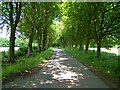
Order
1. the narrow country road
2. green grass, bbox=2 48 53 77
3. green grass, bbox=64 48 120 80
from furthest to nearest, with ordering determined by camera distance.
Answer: green grass, bbox=2 48 53 77 < green grass, bbox=64 48 120 80 < the narrow country road

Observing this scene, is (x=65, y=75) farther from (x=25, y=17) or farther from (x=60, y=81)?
(x=25, y=17)

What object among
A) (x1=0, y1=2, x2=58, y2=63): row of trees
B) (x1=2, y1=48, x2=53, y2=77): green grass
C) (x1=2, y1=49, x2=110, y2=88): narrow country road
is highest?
(x1=0, y1=2, x2=58, y2=63): row of trees

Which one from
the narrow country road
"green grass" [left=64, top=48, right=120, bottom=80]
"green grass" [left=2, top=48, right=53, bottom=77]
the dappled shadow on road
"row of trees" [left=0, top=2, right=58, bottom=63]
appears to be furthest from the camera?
"row of trees" [left=0, top=2, right=58, bottom=63]

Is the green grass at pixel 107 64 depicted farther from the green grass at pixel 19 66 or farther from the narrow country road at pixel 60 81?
the green grass at pixel 19 66

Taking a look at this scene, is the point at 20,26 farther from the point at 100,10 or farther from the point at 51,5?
the point at 100,10

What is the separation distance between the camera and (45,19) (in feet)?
125

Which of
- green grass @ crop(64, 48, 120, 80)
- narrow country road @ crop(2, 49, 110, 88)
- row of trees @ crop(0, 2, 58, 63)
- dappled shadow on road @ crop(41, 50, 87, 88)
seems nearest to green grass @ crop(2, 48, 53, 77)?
narrow country road @ crop(2, 49, 110, 88)

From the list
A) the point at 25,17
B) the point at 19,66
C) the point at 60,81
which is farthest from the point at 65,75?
the point at 25,17

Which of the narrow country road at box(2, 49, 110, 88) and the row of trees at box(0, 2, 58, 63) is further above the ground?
the row of trees at box(0, 2, 58, 63)

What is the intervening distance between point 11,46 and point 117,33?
11640 mm

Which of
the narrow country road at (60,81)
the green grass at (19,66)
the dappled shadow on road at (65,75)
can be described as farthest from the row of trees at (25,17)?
the narrow country road at (60,81)

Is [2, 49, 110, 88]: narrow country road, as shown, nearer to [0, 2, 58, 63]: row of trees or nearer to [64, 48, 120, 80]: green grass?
[64, 48, 120, 80]: green grass

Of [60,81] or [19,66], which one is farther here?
[19,66]

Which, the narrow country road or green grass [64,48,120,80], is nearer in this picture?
the narrow country road
